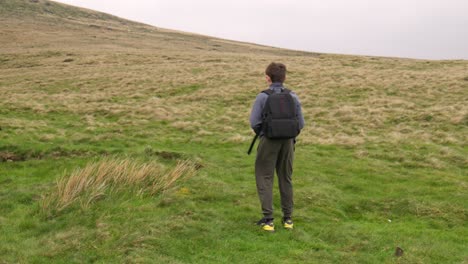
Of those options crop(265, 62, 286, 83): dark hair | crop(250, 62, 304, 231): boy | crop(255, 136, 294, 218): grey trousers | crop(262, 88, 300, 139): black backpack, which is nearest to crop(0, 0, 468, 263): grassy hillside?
crop(250, 62, 304, 231): boy

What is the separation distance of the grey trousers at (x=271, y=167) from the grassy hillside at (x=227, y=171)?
2.05 feet

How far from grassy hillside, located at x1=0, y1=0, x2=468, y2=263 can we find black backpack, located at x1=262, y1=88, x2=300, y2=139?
1883mm

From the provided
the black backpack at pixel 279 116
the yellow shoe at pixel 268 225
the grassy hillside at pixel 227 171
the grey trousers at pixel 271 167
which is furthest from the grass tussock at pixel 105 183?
the black backpack at pixel 279 116

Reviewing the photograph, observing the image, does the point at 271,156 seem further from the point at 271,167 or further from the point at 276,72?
the point at 276,72

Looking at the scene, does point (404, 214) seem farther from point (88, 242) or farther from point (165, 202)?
point (88, 242)

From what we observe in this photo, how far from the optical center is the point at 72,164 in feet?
45.2

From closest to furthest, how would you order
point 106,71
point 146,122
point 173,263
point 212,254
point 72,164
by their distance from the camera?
point 173,263 < point 212,254 < point 72,164 < point 146,122 < point 106,71

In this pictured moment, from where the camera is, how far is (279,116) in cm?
779

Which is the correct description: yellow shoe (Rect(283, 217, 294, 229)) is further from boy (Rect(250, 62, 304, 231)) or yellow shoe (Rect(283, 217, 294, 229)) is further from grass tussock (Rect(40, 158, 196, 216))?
grass tussock (Rect(40, 158, 196, 216))

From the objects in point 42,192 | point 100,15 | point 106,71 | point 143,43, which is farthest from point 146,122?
point 100,15

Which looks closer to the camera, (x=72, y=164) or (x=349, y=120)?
(x=72, y=164)

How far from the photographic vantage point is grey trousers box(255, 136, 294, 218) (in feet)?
26.6

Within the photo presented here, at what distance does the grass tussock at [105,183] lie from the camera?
9398mm

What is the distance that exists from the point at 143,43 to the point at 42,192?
238 ft
